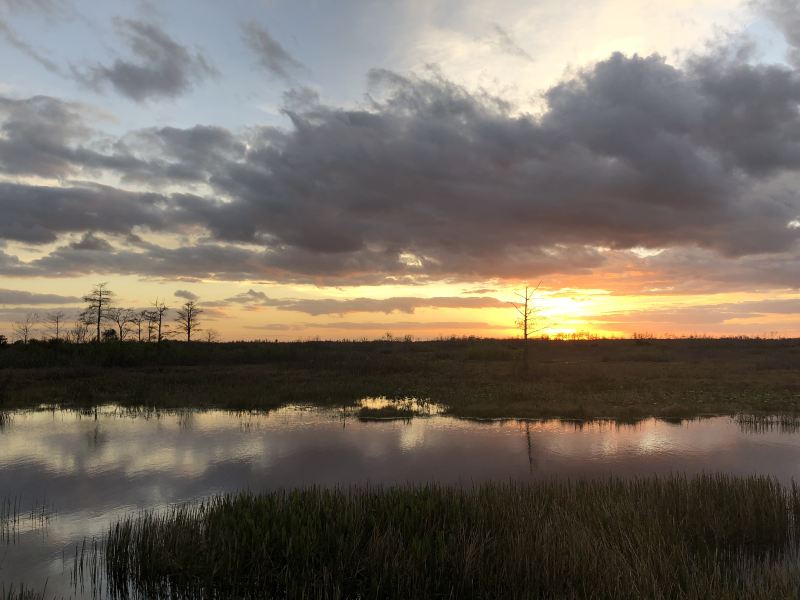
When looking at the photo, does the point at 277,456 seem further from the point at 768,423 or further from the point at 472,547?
the point at 768,423

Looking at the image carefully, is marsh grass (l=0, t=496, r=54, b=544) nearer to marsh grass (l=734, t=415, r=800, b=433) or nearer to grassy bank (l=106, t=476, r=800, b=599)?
grassy bank (l=106, t=476, r=800, b=599)

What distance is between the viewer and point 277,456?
1959 cm

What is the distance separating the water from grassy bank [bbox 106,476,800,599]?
6.96 ft

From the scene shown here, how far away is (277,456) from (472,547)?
11542 mm

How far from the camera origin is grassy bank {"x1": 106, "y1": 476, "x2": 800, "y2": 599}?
29.4 feet

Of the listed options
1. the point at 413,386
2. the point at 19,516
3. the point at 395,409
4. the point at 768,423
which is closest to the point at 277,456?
the point at 19,516

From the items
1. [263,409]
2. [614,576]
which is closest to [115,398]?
[263,409]

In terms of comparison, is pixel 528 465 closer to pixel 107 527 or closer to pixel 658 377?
pixel 107 527

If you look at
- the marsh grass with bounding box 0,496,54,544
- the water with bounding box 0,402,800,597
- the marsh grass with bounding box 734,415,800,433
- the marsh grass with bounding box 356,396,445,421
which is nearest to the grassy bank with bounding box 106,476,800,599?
the water with bounding box 0,402,800,597

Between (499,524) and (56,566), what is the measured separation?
27.5ft

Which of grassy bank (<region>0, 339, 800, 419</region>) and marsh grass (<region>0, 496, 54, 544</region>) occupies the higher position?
grassy bank (<region>0, 339, 800, 419</region>)

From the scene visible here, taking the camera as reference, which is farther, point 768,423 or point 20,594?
point 768,423

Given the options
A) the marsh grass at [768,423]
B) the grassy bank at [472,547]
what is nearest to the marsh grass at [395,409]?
the marsh grass at [768,423]

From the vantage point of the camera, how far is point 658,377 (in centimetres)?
4347
